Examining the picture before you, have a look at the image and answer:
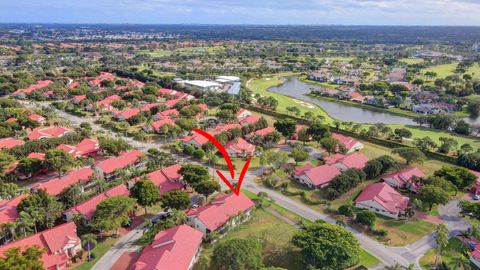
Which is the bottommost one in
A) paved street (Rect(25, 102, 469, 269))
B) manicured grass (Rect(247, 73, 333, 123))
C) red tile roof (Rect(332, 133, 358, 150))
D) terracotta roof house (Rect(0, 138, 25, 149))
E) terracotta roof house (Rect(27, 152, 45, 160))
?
paved street (Rect(25, 102, 469, 269))

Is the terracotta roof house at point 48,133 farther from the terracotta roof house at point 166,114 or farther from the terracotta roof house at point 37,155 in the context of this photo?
the terracotta roof house at point 166,114

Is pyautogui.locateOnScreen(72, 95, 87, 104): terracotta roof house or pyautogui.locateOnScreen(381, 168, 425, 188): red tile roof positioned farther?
pyautogui.locateOnScreen(72, 95, 87, 104): terracotta roof house

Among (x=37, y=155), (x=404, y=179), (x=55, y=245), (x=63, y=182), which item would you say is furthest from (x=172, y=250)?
(x=404, y=179)

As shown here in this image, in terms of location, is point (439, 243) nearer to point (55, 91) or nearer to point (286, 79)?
point (55, 91)

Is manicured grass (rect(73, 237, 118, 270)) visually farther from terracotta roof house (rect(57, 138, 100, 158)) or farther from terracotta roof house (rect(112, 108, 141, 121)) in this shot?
terracotta roof house (rect(112, 108, 141, 121))

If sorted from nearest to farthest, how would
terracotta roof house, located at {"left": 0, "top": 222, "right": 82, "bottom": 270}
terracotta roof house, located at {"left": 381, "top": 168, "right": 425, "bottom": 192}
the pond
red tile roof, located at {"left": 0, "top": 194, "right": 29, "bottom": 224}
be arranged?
terracotta roof house, located at {"left": 0, "top": 222, "right": 82, "bottom": 270} < red tile roof, located at {"left": 0, "top": 194, "right": 29, "bottom": 224} < terracotta roof house, located at {"left": 381, "top": 168, "right": 425, "bottom": 192} < the pond

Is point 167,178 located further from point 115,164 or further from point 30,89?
point 30,89

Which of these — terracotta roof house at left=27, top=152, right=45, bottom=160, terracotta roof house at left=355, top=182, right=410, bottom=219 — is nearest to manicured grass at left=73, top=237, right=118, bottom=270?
terracotta roof house at left=27, top=152, right=45, bottom=160

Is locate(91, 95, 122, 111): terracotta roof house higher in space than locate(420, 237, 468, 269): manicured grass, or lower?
higher
